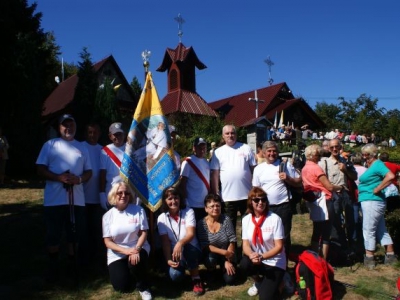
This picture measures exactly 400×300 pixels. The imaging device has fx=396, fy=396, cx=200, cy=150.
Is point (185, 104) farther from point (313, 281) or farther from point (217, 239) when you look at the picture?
point (313, 281)

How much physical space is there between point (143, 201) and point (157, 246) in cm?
69

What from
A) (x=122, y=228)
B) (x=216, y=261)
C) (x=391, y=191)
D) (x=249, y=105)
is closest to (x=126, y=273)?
(x=122, y=228)

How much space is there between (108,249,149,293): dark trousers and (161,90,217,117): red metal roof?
21.2 metres

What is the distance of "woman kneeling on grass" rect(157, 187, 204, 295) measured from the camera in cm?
473

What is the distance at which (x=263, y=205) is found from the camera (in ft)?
15.0

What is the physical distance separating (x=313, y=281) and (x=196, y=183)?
1.91 metres

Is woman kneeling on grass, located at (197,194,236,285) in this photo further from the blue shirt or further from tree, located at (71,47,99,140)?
tree, located at (71,47,99,140)

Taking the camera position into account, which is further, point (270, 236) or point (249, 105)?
point (249, 105)

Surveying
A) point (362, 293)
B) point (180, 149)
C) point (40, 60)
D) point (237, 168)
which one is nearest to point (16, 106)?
point (40, 60)

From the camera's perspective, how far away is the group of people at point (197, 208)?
15.0ft

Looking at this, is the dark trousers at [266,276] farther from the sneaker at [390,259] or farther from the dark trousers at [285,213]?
the sneaker at [390,259]

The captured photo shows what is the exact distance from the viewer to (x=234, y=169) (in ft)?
17.4

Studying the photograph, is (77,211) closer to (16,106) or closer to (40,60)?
(16,106)

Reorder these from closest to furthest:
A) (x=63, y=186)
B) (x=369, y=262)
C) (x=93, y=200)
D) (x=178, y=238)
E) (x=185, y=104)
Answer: (x=63, y=186) < (x=178, y=238) < (x=93, y=200) < (x=369, y=262) < (x=185, y=104)
